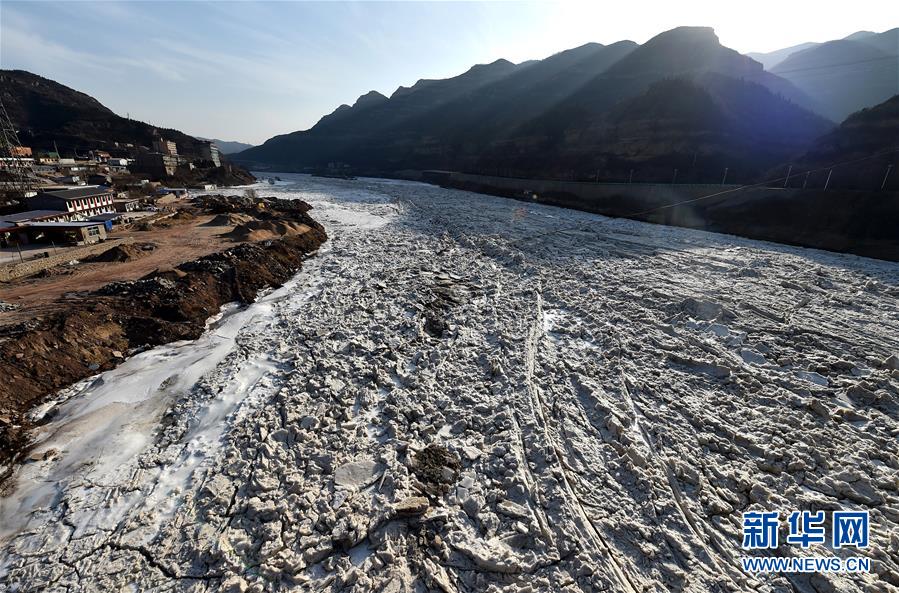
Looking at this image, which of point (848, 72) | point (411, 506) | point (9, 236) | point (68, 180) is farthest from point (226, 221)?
point (848, 72)

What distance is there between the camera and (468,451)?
639 centimetres

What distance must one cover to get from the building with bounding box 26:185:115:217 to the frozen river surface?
74.3ft

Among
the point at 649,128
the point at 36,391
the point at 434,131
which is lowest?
the point at 36,391

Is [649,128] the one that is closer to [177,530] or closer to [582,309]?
[582,309]

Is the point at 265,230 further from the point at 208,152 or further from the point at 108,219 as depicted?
the point at 208,152

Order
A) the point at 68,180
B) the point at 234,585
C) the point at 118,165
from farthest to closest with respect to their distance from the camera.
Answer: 1. the point at 118,165
2. the point at 68,180
3. the point at 234,585

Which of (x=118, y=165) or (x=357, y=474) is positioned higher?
(x=118, y=165)

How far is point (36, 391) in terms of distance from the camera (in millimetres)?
7461

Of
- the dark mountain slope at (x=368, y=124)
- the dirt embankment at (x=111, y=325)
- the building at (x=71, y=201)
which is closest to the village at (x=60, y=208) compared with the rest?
A: the building at (x=71, y=201)

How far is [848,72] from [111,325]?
108 meters

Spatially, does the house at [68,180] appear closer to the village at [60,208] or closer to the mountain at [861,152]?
the village at [60,208]

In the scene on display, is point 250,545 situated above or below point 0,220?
below

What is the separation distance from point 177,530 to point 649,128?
190 ft

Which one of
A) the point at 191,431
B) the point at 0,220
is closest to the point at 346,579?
the point at 191,431
